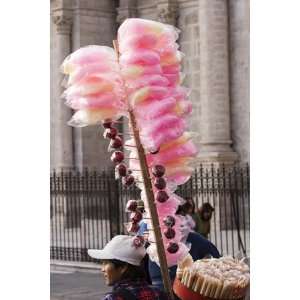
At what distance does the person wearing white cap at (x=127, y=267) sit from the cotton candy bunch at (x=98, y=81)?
0.48m

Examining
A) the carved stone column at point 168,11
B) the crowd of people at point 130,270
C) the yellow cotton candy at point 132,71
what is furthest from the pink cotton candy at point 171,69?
the carved stone column at point 168,11

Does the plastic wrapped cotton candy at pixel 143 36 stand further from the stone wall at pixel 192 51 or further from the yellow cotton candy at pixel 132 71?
the stone wall at pixel 192 51

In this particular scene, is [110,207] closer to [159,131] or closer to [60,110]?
[60,110]

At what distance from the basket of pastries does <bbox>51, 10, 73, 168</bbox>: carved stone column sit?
10948 mm

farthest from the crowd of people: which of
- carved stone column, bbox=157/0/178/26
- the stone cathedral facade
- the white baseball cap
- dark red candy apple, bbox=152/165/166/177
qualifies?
carved stone column, bbox=157/0/178/26

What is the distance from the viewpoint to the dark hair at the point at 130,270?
4.23 meters
